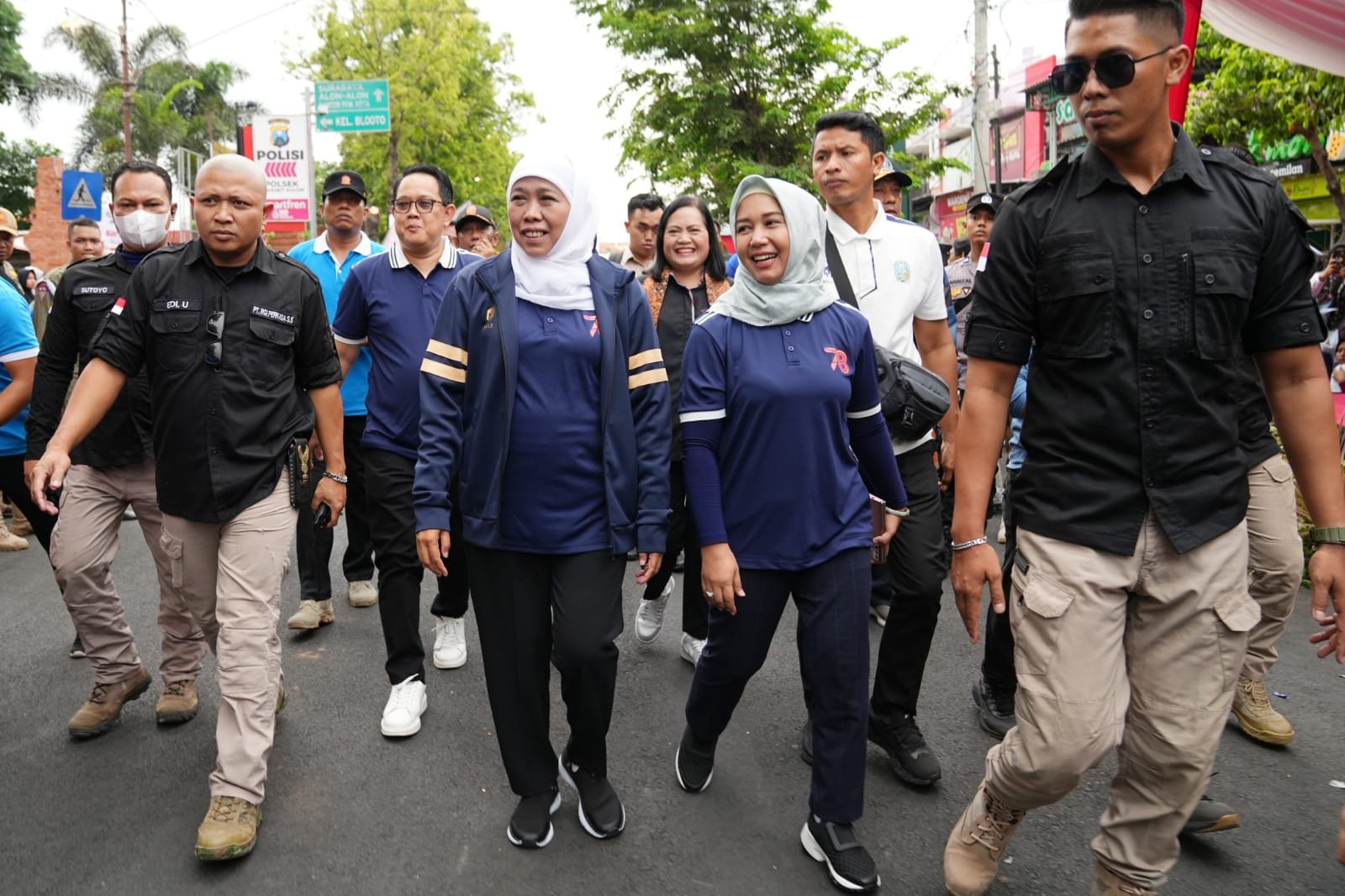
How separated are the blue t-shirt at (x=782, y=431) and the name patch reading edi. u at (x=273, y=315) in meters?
1.50

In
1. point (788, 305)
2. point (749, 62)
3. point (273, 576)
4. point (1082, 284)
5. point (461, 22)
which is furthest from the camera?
point (461, 22)

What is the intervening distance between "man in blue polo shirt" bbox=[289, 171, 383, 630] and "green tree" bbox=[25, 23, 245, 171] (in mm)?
29826

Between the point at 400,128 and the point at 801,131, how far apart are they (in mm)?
16464

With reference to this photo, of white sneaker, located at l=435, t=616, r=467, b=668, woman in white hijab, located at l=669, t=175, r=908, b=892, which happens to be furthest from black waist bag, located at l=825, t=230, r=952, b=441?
white sneaker, located at l=435, t=616, r=467, b=668

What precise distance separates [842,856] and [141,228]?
3416mm

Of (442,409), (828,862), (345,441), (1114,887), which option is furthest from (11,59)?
(1114,887)

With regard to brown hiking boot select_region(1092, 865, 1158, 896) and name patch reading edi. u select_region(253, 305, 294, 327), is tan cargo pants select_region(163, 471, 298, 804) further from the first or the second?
brown hiking boot select_region(1092, 865, 1158, 896)

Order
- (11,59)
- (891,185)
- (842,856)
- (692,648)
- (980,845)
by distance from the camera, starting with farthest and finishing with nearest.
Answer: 1. (11,59)
2. (891,185)
3. (692,648)
4. (842,856)
5. (980,845)

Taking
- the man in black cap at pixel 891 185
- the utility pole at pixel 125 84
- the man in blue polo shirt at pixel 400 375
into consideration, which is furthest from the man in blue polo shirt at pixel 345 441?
the utility pole at pixel 125 84

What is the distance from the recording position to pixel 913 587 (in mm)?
3416

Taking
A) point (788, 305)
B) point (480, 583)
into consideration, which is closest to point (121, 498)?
point (480, 583)

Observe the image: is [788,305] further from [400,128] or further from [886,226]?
[400,128]

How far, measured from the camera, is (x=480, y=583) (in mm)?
3113

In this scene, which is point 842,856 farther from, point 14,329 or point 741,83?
point 741,83
